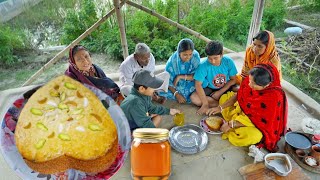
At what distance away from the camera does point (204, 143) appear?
2.83 meters

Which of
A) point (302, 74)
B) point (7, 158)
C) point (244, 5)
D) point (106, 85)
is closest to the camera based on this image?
point (7, 158)

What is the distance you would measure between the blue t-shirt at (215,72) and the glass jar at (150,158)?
1236 millimetres

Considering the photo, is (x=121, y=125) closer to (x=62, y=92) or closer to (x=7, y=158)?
(x=62, y=92)

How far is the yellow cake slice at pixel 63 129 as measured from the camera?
1.87m

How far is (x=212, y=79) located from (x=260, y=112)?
2.67 feet

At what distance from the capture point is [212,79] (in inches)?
130

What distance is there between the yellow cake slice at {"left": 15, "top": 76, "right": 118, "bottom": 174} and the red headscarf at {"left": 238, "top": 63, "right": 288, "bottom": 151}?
4.77 feet

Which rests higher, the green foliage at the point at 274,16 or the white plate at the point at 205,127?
the green foliage at the point at 274,16

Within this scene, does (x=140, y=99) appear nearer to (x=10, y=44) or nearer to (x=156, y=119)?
(x=156, y=119)

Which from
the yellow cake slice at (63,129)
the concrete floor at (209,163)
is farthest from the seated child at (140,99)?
the yellow cake slice at (63,129)

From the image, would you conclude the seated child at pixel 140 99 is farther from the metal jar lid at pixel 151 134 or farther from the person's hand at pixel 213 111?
the person's hand at pixel 213 111

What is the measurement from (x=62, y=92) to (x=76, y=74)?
2.90 ft

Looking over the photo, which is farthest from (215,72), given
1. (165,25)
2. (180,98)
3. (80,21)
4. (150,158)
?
(80,21)

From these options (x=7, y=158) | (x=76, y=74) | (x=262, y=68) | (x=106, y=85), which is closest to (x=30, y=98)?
(x=7, y=158)
